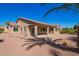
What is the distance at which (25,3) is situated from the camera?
19.5ft

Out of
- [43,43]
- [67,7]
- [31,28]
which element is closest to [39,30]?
[31,28]

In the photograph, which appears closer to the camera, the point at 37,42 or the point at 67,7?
the point at 67,7

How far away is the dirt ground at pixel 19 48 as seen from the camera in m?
5.99

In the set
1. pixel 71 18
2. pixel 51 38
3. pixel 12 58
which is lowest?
pixel 12 58

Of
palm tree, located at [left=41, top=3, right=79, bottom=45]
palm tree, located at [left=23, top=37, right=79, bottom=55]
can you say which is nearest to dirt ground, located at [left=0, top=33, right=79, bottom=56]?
palm tree, located at [left=23, top=37, right=79, bottom=55]

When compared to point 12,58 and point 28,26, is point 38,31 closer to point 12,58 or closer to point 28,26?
point 28,26

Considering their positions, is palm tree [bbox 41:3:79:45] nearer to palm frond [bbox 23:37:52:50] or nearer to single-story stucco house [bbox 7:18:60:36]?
single-story stucco house [bbox 7:18:60:36]

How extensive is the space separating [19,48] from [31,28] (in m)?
0.49

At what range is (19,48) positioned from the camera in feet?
19.8

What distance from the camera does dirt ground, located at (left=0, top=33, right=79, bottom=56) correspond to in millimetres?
5988

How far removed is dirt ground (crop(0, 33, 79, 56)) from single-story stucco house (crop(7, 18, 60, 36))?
0.13 metres

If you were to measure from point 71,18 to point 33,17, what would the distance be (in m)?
0.78

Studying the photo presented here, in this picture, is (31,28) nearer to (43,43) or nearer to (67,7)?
(43,43)

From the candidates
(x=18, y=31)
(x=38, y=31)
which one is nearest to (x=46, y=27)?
(x=38, y=31)
